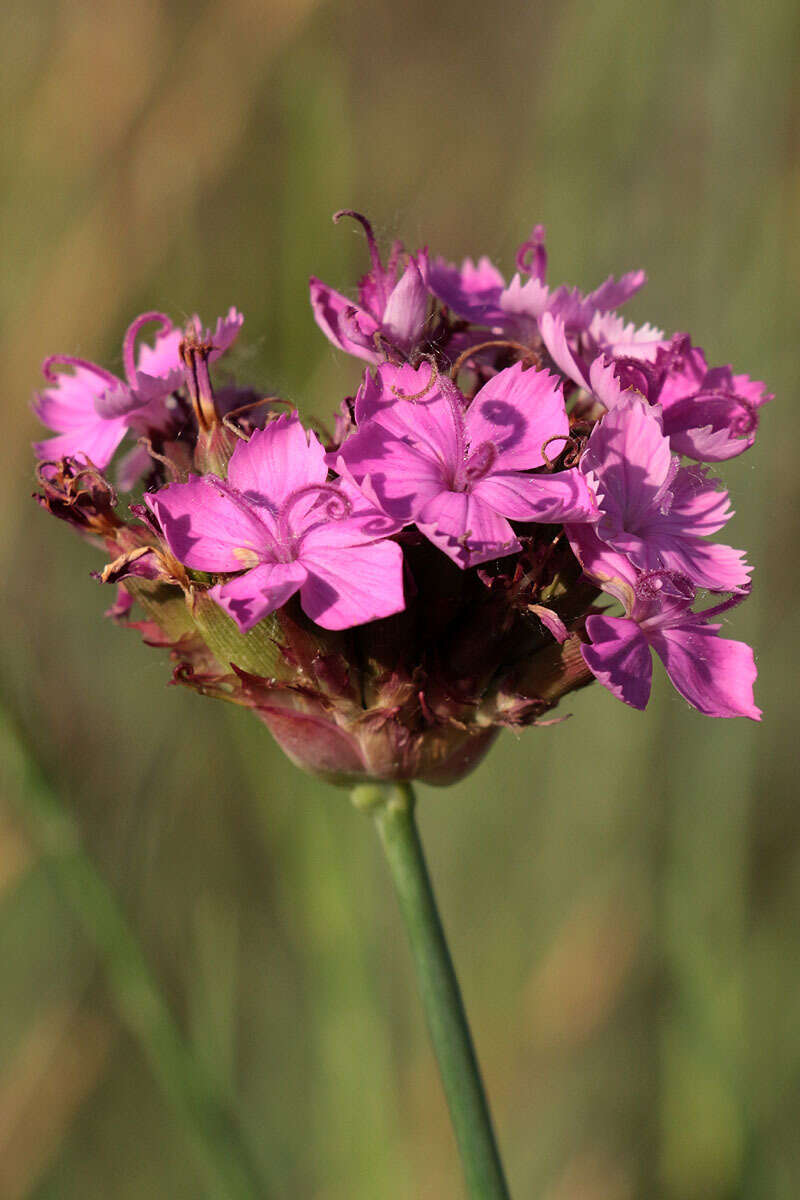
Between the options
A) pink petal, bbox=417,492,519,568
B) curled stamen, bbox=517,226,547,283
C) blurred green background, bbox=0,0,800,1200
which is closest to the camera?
pink petal, bbox=417,492,519,568

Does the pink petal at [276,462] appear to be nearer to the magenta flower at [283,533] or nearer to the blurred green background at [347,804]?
the magenta flower at [283,533]

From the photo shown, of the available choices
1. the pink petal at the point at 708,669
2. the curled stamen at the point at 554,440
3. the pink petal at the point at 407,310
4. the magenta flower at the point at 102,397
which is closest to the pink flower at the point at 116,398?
the magenta flower at the point at 102,397

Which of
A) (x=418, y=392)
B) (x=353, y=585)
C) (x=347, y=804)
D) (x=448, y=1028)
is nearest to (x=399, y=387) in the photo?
(x=418, y=392)

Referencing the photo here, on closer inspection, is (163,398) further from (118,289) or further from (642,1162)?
(642,1162)

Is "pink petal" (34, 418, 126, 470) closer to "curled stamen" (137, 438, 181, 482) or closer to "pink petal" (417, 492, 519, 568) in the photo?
"curled stamen" (137, 438, 181, 482)

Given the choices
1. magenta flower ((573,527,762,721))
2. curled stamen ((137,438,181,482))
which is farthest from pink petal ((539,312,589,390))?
curled stamen ((137,438,181,482))

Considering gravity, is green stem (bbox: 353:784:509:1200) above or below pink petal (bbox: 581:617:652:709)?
below

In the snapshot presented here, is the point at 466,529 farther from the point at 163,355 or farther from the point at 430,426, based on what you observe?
the point at 163,355
